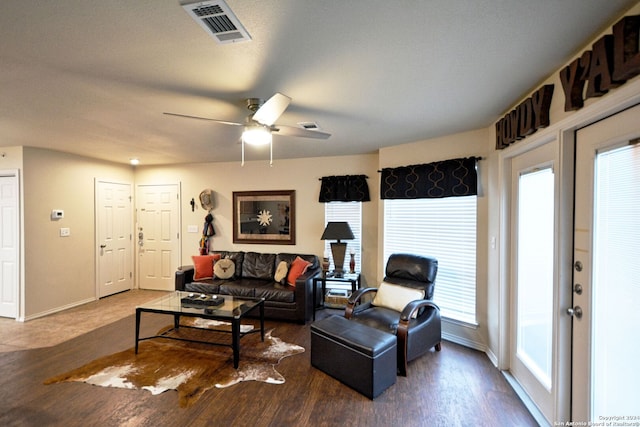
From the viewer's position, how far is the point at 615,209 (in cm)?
155

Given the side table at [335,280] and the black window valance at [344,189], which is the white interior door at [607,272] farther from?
the black window valance at [344,189]

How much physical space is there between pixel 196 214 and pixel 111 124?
8.93ft

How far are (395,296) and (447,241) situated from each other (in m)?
0.97

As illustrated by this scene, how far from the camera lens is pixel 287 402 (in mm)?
2305

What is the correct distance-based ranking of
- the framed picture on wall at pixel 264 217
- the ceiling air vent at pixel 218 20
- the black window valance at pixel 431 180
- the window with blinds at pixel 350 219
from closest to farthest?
the ceiling air vent at pixel 218 20 < the black window valance at pixel 431 180 < the window with blinds at pixel 350 219 < the framed picture on wall at pixel 264 217

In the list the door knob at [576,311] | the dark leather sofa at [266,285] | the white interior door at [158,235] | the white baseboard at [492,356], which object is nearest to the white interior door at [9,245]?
the white interior door at [158,235]

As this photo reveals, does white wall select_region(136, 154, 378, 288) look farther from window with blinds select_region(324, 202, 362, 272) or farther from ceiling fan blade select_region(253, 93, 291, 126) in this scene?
ceiling fan blade select_region(253, 93, 291, 126)

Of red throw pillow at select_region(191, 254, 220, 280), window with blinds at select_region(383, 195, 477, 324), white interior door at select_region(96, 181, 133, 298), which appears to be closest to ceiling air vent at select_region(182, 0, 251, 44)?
window with blinds at select_region(383, 195, 477, 324)

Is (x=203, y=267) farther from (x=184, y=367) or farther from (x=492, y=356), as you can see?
(x=492, y=356)

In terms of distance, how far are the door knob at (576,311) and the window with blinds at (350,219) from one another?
299cm

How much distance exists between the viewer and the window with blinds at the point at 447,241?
3361 millimetres

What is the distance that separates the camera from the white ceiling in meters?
1.32

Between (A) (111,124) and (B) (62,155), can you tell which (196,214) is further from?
(A) (111,124)

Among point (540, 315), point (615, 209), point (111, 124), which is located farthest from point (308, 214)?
point (615, 209)
